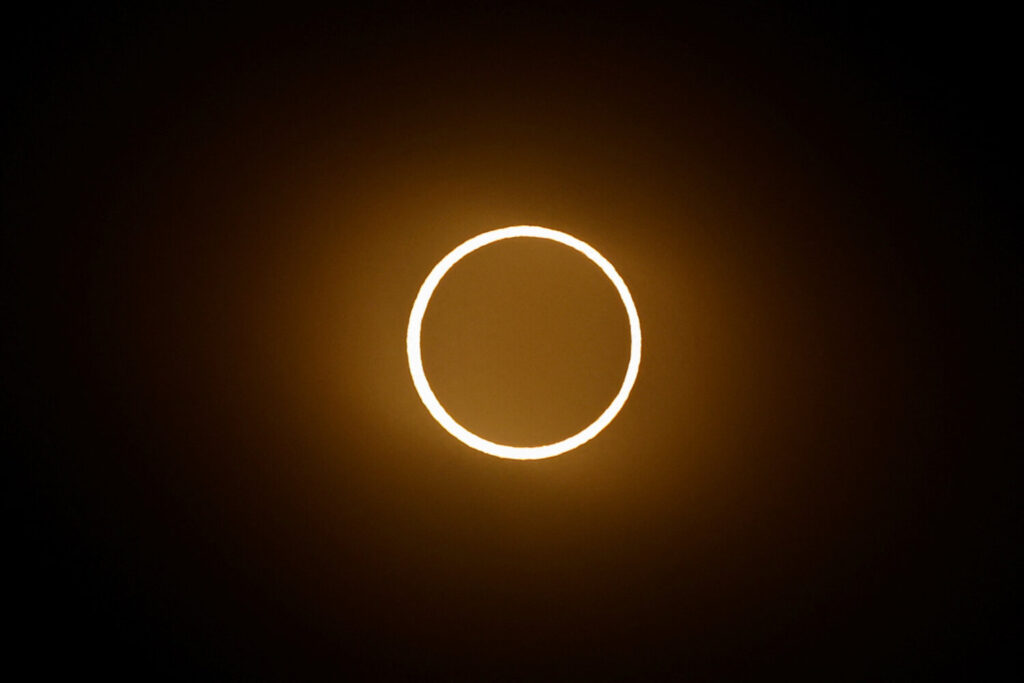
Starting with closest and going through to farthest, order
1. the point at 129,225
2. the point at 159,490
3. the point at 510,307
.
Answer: the point at 510,307 < the point at 129,225 < the point at 159,490

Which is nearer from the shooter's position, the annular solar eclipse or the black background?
the annular solar eclipse

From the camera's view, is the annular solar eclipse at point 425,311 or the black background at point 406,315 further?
the black background at point 406,315

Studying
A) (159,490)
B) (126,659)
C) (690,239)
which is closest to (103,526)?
(159,490)

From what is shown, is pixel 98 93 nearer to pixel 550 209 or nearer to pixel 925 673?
pixel 550 209

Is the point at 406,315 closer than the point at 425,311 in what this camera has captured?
No
